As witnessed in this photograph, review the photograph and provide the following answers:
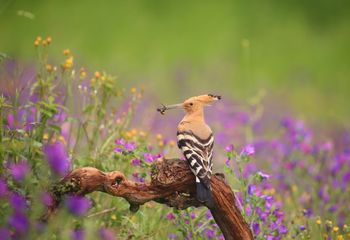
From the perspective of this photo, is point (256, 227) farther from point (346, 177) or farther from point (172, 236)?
point (346, 177)

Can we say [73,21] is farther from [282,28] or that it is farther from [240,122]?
[240,122]

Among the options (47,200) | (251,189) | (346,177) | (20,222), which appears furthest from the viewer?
(346,177)

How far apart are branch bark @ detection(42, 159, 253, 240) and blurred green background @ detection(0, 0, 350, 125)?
6.23m

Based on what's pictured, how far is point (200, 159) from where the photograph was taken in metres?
3.37

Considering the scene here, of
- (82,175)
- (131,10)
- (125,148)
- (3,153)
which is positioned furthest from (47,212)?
(131,10)

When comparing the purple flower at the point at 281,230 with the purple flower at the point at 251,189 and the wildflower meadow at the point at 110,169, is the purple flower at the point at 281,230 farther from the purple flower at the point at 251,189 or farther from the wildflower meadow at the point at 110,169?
the purple flower at the point at 251,189

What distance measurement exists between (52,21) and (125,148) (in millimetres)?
8781

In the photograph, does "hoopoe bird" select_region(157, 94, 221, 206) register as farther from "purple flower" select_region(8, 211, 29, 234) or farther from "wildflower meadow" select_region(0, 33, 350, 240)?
"purple flower" select_region(8, 211, 29, 234)

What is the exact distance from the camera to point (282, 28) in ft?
42.4

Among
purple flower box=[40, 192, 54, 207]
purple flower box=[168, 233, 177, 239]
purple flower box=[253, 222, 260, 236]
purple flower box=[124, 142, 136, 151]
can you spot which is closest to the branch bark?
purple flower box=[40, 192, 54, 207]

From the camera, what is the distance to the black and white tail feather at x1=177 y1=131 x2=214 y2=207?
3.31 m

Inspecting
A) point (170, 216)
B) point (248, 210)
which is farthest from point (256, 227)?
point (170, 216)

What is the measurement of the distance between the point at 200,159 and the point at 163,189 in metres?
0.23

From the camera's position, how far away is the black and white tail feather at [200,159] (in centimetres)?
331
